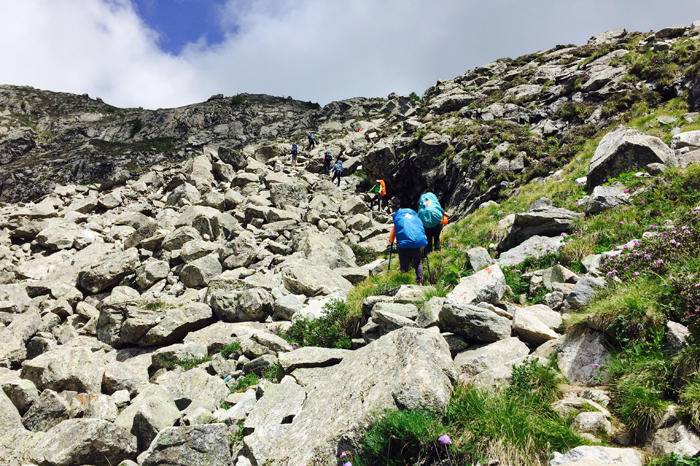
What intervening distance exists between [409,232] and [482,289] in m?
4.39

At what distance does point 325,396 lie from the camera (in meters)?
6.09

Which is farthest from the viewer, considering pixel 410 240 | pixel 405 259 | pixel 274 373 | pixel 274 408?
pixel 405 259

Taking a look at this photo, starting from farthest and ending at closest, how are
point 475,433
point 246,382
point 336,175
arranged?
point 336,175
point 246,382
point 475,433

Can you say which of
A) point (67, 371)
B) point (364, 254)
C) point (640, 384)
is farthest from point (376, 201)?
point (640, 384)

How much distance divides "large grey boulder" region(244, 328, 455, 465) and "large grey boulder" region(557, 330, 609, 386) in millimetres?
1498

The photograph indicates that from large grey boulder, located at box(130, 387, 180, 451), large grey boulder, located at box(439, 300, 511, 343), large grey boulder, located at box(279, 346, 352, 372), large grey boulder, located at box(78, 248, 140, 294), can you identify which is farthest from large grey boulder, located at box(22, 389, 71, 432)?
large grey boulder, located at box(78, 248, 140, 294)

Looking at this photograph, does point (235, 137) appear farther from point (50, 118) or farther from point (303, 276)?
point (303, 276)

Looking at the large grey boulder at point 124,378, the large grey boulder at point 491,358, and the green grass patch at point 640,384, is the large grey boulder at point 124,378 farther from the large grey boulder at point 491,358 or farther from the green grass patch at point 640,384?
the green grass patch at point 640,384

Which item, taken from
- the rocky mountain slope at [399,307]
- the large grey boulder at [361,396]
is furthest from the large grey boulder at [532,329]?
the large grey boulder at [361,396]

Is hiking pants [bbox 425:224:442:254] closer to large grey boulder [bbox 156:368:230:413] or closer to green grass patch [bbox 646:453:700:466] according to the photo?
large grey boulder [bbox 156:368:230:413]

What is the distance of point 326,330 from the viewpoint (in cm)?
1061

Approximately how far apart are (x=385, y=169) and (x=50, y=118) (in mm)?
79604

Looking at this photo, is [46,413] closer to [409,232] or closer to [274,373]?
[274,373]

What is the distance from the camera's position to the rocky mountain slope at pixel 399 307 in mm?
4758
